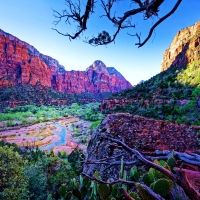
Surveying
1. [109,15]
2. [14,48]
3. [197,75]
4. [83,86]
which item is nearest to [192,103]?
[197,75]

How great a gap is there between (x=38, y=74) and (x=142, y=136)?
97287 mm

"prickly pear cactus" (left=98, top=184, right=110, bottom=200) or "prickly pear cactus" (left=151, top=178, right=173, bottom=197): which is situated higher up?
"prickly pear cactus" (left=151, top=178, right=173, bottom=197)

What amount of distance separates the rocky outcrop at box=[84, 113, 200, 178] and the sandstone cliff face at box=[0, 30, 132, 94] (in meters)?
75.6

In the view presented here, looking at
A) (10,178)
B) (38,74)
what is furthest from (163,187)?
(38,74)

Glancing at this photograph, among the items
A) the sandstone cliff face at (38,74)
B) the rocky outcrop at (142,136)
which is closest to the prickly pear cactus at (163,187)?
the rocky outcrop at (142,136)

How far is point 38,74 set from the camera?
93188mm

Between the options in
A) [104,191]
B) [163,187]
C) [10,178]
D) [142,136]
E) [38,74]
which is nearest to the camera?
[163,187]

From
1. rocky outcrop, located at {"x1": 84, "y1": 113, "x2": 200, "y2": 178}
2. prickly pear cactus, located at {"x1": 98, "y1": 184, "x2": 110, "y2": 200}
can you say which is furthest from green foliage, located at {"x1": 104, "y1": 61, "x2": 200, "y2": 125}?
prickly pear cactus, located at {"x1": 98, "y1": 184, "x2": 110, "y2": 200}

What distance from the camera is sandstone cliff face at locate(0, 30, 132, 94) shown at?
3150 inches

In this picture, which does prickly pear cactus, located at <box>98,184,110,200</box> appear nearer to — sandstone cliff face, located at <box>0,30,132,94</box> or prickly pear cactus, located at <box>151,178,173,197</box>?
prickly pear cactus, located at <box>151,178,173,197</box>

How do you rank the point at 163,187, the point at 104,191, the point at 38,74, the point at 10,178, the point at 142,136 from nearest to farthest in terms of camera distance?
the point at 163,187 < the point at 104,191 < the point at 142,136 < the point at 10,178 < the point at 38,74

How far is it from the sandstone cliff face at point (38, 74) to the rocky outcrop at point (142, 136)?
75.6 m

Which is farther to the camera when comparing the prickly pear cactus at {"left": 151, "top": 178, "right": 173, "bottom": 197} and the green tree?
the green tree

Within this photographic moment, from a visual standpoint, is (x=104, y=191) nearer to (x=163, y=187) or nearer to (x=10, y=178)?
(x=163, y=187)
